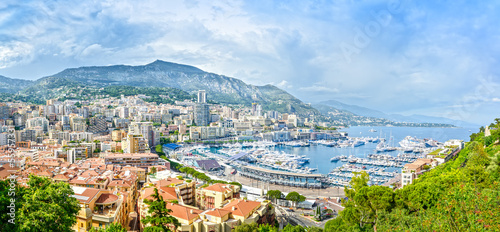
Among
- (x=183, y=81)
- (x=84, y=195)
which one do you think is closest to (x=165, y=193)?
(x=84, y=195)

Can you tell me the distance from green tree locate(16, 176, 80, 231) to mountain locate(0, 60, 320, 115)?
8350cm

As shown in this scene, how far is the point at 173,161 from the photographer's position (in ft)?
72.4

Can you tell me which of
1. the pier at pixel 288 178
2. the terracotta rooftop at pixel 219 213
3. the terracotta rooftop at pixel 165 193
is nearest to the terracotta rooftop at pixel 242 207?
the terracotta rooftop at pixel 219 213

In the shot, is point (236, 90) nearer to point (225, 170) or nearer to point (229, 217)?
point (225, 170)

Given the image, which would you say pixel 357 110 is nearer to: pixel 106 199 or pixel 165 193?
pixel 165 193

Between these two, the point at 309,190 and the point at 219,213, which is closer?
the point at 219,213

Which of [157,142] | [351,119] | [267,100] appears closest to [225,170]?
[157,142]

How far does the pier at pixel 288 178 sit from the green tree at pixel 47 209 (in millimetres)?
15115

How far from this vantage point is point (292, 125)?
62250mm

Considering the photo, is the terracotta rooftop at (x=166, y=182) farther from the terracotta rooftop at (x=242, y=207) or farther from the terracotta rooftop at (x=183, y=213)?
the terracotta rooftop at (x=242, y=207)

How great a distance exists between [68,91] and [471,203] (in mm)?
64843

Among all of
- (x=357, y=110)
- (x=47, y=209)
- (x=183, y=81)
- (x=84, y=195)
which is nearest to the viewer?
(x=47, y=209)

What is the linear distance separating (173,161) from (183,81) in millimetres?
94507

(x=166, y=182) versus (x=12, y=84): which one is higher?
(x=12, y=84)
